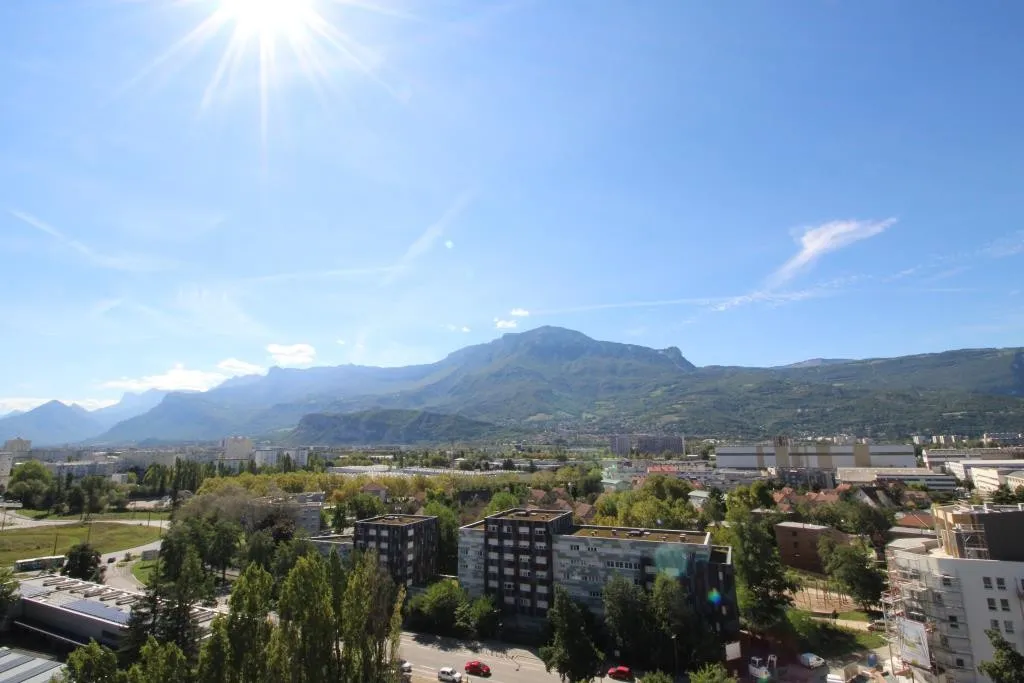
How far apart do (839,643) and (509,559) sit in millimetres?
19929

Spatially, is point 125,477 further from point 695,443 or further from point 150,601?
point 695,443

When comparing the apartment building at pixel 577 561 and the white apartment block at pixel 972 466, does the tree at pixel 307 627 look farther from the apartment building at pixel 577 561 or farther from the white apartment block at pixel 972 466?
the white apartment block at pixel 972 466

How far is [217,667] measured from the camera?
685 inches

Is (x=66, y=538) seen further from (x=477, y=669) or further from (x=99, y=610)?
(x=477, y=669)

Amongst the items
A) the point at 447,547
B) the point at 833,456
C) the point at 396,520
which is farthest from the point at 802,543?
the point at 833,456

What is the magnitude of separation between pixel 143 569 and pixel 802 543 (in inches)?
Answer: 2413

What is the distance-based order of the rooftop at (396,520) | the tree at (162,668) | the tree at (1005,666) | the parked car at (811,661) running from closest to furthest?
the tree at (162,668) → the tree at (1005,666) → the parked car at (811,661) → the rooftop at (396,520)

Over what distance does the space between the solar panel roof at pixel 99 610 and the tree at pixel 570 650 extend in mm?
26469

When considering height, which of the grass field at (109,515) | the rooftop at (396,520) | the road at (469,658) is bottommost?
the road at (469,658)

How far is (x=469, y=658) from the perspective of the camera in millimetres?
30234

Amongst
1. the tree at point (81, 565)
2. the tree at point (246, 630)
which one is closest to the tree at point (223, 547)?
the tree at point (81, 565)

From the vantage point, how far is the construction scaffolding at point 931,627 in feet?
80.8

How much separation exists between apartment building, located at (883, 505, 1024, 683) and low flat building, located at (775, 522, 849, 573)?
21.9 metres

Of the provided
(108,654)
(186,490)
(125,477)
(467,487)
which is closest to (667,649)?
(108,654)
